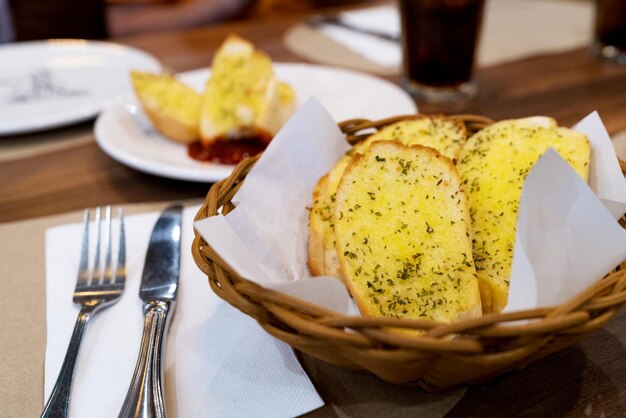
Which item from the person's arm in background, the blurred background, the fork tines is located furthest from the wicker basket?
the person's arm in background

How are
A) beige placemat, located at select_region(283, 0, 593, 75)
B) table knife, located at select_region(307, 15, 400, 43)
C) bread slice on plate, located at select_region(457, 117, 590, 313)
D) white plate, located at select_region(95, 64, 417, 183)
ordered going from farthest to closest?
table knife, located at select_region(307, 15, 400, 43) < beige placemat, located at select_region(283, 0, 593, 75) < white plate, located at select_region(95, 64, 417, 183) < bread slice on plate, located at select_region(457, 117, 590, 313)

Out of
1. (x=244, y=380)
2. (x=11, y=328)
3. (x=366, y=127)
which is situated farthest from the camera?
(x=366, y=127)

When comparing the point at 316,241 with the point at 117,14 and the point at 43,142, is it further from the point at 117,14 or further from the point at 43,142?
the point at 117,14

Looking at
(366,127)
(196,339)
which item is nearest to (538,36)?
(366,127)

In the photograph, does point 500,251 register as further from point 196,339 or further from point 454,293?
point 196,339

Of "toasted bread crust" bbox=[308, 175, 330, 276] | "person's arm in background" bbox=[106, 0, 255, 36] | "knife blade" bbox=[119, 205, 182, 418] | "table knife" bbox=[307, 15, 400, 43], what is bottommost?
"person's arm in background" bbox=[106, 0, 255, 36]

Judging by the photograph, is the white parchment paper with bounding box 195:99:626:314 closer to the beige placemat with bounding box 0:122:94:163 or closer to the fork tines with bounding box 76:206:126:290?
the fork tines with bounding box 76:206:126:290

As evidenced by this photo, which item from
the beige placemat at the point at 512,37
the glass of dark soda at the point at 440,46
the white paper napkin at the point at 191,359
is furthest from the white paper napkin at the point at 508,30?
the white paper napkin at the point at 191,359
